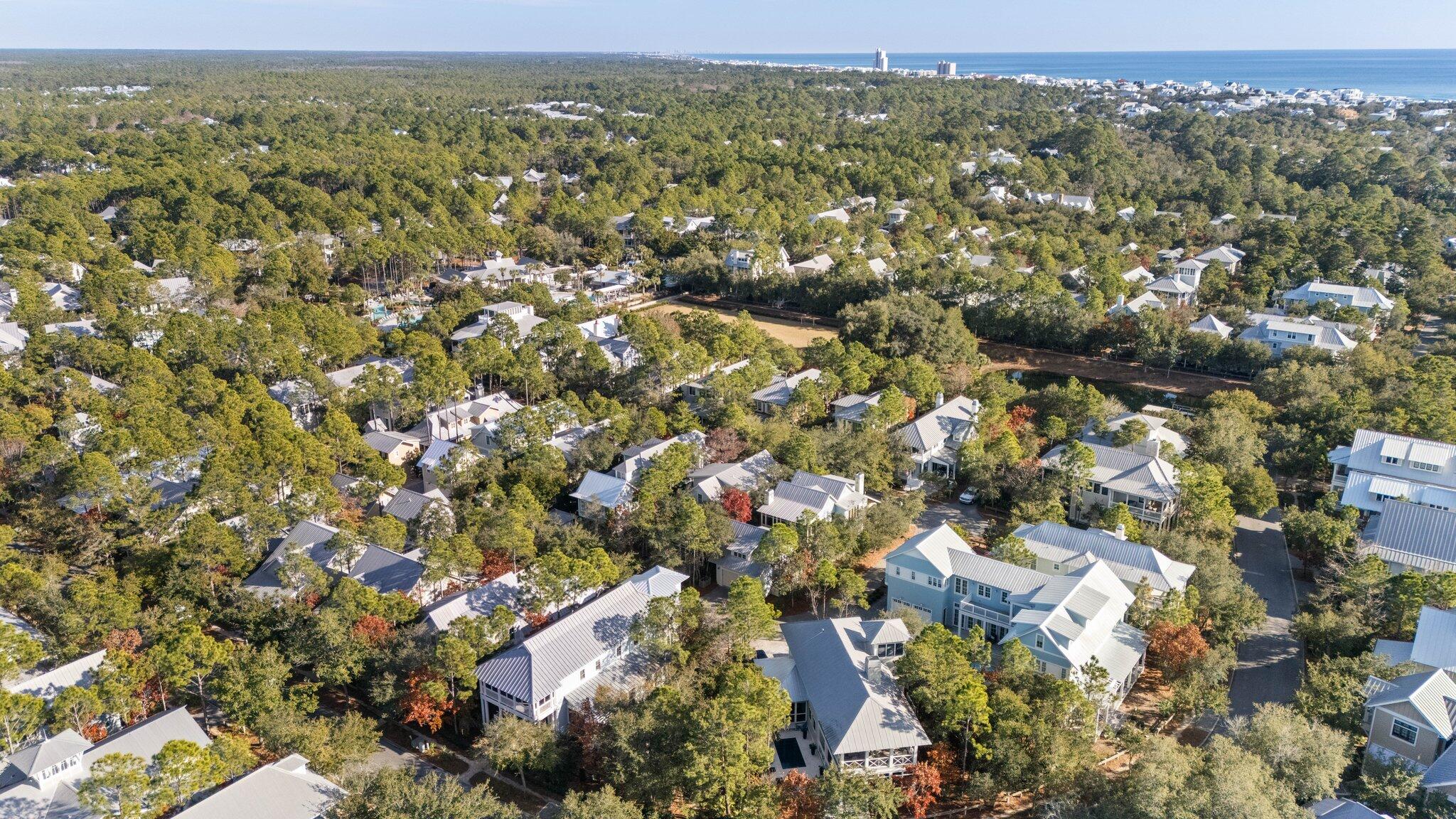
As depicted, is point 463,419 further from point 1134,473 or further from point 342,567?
point 1134,473

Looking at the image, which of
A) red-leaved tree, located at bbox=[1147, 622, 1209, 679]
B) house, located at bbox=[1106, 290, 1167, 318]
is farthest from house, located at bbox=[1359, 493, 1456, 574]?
house, located at bbox=[1106, 290, 1167, 318]

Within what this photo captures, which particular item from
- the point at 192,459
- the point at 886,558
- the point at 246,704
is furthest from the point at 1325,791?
the point at 192,459

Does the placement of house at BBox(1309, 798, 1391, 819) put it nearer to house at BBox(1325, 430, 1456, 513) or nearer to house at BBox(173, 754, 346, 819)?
house at BBox(1325, 430, 1456, 513)

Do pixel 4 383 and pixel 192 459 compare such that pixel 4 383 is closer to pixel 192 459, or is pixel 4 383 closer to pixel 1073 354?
pixel 192 459

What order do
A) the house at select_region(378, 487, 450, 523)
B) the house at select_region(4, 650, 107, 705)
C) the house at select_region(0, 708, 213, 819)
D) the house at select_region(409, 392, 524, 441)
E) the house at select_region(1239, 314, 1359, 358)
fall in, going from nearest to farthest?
the house at select_region(0, 708, 213, 819), the house at select_region(4, 650, 107, 705), the house at select_region(378, 487, 450, 523), the house at select_region(409, 392, 524, 441), the house at select_region(1239, 314, 1359, 358)

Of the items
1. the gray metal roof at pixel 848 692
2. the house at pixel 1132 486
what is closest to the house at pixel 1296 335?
the house at pixel 1132 486

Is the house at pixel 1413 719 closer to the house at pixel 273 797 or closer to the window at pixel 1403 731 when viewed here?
the window at pixel 1403 731
